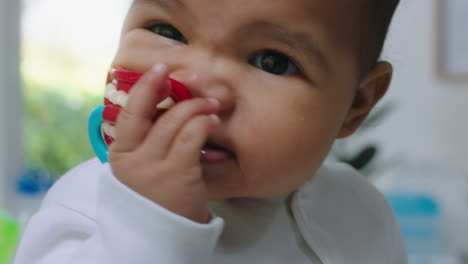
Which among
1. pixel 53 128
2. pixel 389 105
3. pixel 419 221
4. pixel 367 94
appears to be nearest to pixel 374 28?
pixel 367 94

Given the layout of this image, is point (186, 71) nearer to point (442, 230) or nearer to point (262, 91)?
point (262, 91)

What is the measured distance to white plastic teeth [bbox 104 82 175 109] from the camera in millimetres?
476

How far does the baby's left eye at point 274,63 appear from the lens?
0.53 metres

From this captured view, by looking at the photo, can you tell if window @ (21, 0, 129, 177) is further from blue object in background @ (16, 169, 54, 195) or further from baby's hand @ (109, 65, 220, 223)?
baby's hand @ (109, 65, 220, 223)

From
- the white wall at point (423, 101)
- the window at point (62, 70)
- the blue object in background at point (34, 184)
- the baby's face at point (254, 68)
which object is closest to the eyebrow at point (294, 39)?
the baby's face at point (254, 68)

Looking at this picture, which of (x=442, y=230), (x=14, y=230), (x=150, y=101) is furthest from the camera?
(x=442, y=230)

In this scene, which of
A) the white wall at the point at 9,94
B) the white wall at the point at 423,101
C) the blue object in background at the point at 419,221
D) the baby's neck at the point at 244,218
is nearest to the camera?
the baby's neck at the point at 244,218

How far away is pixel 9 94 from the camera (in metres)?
1.86

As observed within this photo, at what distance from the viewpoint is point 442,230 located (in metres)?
2.04

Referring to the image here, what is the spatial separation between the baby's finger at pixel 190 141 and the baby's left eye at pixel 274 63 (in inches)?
4.2

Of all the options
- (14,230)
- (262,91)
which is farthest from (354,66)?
(14,230)

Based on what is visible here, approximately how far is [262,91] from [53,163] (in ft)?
5.63

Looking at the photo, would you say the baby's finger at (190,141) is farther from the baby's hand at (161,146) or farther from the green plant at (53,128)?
the green plant at (53,128)

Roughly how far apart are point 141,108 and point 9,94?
1.58 metres
